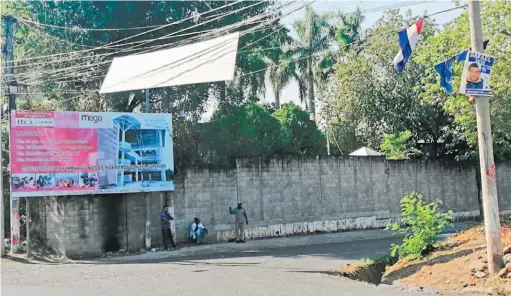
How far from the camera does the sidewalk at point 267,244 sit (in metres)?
16.7

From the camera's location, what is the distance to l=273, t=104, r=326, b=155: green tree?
26.2m

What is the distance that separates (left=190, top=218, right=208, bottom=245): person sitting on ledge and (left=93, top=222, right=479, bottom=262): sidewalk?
14.6 inches

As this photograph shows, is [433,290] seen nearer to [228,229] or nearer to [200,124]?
[228,229]

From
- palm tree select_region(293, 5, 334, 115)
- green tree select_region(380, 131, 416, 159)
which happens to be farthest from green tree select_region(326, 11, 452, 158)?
palm tree select_region(293, 5, 334, 115)

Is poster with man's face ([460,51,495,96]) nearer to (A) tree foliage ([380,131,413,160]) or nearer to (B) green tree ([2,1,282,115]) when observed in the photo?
(B) green tree ([2,1,282,115])

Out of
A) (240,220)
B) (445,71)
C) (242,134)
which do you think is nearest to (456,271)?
(445,71)

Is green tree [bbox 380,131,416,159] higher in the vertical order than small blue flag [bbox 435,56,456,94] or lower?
lower

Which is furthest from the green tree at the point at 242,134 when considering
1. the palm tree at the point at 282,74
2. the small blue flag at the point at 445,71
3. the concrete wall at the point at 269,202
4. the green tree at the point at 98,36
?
the palm tree at the point at 282,74

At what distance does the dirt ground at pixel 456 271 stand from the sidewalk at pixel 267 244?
646cm

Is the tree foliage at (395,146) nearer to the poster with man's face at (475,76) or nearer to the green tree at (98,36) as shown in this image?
the green tree at (98,36)

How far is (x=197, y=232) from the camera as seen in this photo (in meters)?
18.7

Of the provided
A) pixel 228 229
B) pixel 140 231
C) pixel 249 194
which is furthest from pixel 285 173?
pixel 140 231

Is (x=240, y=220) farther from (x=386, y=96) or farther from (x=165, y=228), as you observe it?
(x=386, y=96)

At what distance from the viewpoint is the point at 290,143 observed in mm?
25734
